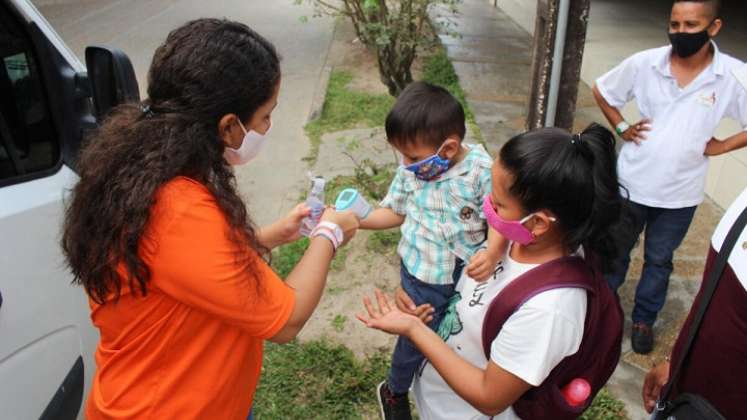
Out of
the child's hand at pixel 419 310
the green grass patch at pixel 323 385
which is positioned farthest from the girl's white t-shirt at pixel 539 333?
the green grass patch at pixel 323 385

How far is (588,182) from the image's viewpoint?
1312 millimetres

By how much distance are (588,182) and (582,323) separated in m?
0.32

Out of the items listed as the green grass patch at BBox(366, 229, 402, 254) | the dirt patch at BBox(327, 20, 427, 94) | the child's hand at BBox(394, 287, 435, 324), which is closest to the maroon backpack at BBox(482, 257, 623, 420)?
the child's hand at BBox(394, 287, 435, 324)

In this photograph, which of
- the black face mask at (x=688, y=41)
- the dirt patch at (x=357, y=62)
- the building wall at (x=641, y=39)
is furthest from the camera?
the dirt patch at (x=357, y=62)

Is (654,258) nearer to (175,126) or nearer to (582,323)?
(582,323)

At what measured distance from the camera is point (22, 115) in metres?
1.86

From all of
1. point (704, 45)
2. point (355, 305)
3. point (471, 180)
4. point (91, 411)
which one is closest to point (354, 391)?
point (355, 305)

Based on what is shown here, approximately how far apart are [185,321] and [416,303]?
1162 millimetres

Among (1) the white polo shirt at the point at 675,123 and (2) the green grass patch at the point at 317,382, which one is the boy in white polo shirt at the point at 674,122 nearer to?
(1) the white polo shirt at the point at 675,123

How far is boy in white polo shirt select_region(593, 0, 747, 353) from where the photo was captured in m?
2.56

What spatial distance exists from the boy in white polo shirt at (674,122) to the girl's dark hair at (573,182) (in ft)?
4.18

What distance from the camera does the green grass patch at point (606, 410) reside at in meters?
2.63

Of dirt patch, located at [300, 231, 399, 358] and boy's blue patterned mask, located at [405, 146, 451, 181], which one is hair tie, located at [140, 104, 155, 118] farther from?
dirt patch, located at [300, 231, 399, 358]

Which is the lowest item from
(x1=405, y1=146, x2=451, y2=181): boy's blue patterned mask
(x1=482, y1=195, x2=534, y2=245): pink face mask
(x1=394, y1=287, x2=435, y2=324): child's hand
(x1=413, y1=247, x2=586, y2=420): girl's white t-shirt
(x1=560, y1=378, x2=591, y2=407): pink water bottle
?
(x1=394, y1=287, x2=435, y2=324): child's hand
